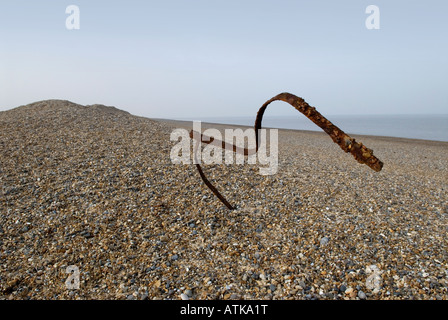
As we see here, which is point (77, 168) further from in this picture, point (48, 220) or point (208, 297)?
point (208, 297)

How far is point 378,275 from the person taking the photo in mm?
3947

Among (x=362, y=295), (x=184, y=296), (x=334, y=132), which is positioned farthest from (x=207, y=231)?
(x=334, y=132)

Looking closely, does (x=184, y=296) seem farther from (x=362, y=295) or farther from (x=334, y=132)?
(x=334, y=132)

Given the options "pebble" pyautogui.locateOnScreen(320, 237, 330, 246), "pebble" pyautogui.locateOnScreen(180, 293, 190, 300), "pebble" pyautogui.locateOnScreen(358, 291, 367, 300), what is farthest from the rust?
"pebble" pyautogui.locateOnScreen(320, 237, 330, 246)

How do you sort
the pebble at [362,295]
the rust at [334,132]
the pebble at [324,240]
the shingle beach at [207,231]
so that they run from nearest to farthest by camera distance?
1. the rust at [334,132]
2. the pebble at [362,295]
3. the shingle beach at [207,231]
4. the pebble at [324,240]

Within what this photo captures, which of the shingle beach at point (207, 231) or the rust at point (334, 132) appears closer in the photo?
the rust at point (334, 132)

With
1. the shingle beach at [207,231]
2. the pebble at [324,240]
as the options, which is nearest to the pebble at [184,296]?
the shingle beach at [207,231]

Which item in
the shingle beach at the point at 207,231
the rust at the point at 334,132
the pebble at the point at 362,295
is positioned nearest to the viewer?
the rust at the point at 334,132

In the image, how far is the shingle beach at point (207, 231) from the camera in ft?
12.6

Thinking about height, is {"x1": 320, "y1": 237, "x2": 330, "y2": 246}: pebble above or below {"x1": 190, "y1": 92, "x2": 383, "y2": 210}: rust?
below

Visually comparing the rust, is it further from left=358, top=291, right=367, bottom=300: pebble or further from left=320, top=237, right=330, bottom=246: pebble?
left=320, top=237, right=330, bottom=246: pebble

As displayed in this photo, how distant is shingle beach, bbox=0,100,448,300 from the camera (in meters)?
3.83

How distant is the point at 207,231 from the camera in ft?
16.8

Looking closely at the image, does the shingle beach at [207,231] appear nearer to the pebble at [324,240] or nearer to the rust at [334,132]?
the pebble at [324,240]
